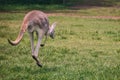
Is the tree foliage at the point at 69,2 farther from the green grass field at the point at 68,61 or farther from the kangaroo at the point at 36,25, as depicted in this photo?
the kangaroo at the point at 36,25

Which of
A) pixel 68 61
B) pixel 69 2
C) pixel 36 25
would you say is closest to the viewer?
pixel 36 25

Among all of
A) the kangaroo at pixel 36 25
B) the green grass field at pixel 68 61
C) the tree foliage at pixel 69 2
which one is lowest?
the tree foliage at pixel 69 2

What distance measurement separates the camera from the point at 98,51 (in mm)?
13500

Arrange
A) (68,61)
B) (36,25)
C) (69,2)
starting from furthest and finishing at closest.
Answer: (69,2), (68,61), (36,25)

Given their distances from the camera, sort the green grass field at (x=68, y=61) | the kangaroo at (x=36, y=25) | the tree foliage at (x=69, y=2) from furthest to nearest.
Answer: the tree foliage at (x=69, y=2), the kangaroo at (x=36, y=25), the green grass field at (x=68, y=61)

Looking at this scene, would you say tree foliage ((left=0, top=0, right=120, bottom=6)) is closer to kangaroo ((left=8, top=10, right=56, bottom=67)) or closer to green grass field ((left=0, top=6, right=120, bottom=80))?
green grass field ((left=0, top=6, right=120, bottom=80))

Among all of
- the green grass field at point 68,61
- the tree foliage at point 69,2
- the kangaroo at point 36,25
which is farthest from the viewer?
the tree foliage at point 69,2

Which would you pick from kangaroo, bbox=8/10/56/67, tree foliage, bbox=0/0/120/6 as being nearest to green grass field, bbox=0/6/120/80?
kangaroo, bbox=8/10/56/67

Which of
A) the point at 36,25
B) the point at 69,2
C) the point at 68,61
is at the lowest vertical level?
the point at 69,2

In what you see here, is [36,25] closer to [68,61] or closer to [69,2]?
[68,61]

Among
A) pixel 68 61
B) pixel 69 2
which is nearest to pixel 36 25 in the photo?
pixel 68 61

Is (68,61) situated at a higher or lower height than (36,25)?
lower

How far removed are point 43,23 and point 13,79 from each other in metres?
1.87

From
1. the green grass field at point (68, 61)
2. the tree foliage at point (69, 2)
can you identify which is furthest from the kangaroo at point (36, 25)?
the tree foliage at point (69, 2)
